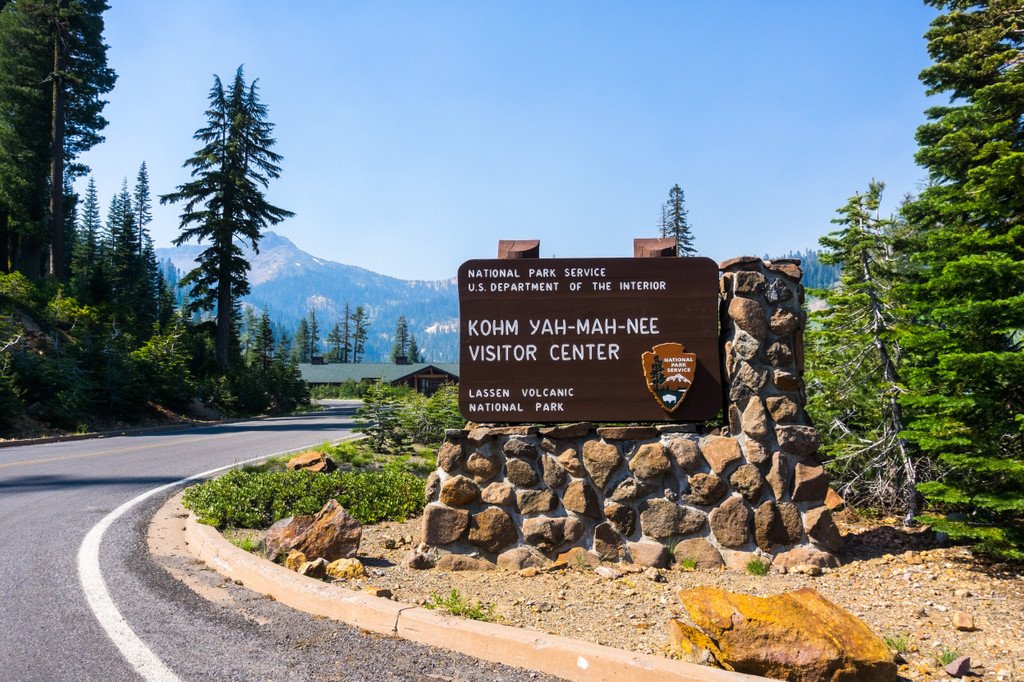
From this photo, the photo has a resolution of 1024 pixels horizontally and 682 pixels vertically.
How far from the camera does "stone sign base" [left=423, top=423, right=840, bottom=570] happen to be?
5.71 meters

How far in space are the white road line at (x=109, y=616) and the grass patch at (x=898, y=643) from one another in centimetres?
424

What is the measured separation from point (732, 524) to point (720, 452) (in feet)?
2.12

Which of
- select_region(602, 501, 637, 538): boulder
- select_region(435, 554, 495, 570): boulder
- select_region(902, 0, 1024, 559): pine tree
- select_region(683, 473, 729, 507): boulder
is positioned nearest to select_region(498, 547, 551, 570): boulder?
select_region(435, 554, 495, 570): boulder

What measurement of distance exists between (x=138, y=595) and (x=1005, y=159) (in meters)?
8.05

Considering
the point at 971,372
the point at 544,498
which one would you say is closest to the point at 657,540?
the point at 544,498

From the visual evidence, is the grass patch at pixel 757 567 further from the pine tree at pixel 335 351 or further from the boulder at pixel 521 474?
the pine tree at pixel 335 351

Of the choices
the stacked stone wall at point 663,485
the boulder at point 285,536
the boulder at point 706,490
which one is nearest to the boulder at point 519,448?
the stacked stone wall at point 663,485

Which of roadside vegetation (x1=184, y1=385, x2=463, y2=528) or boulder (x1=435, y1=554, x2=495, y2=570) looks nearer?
boulder (x1=435, y1=554, x2=495, y2=570)

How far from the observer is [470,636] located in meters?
3.88

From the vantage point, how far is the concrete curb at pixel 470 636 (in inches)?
132

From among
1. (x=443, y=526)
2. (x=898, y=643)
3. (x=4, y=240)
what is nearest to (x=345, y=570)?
(x=443, y=526)

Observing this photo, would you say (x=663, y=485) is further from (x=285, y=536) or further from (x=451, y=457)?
(x=285, y=536)

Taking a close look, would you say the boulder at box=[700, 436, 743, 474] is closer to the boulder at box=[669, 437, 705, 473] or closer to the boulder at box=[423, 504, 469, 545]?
the boulder at box=[669, 437, 705, 473]

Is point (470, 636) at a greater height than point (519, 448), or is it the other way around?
point (519, 448)
